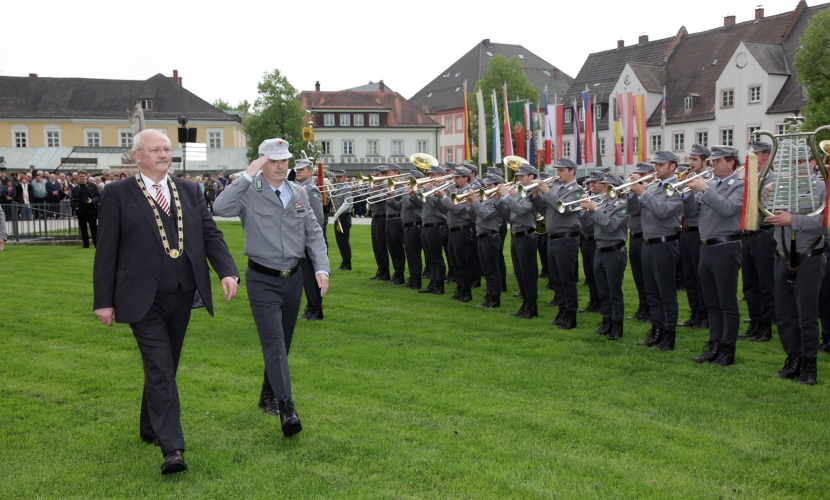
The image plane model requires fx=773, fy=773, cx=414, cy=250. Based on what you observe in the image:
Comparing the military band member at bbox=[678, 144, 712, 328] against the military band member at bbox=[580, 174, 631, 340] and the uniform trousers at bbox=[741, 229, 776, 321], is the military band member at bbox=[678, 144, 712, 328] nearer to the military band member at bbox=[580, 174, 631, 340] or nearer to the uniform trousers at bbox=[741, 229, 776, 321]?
the uniform trousers at bbox=[741, 229, 776, 321]

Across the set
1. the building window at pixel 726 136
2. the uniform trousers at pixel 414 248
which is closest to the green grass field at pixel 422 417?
the uniform trousers at pixel 414 248

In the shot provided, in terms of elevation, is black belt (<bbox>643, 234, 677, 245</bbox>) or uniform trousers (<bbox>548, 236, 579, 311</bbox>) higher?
black belt (<bbox>643, 234, 677, 245</bbox>)

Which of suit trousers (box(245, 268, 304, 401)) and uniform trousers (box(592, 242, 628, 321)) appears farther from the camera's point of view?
uniform trousers (box(592, 242, 628, 321))

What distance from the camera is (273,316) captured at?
20.0ft

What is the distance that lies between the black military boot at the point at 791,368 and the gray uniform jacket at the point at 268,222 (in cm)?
479

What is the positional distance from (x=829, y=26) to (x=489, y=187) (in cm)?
2740

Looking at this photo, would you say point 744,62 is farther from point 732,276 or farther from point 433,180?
point 732,276

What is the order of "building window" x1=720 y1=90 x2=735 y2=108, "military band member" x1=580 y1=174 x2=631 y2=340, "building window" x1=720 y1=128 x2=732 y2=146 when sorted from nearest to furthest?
1. "military band member" x1=580 y1=174 x2=631 y2=340
2. "building window" x1=720 y1=90 x2=735 y2=108
3. "building window" x1=720 y1=128 x2=732 y2=146

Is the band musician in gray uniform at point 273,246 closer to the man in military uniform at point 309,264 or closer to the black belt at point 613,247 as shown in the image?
the man in military uniform at point 309,264

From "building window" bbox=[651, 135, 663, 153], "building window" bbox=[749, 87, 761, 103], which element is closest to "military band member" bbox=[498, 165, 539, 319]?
"building window" bbox=[749, 87, 761, 103]

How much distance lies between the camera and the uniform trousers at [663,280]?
9.12m

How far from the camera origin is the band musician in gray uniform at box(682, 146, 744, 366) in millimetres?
8312

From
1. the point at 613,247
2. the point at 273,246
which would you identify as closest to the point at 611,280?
the point at 613,247

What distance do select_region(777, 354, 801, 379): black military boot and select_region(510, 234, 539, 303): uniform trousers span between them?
162 inches
